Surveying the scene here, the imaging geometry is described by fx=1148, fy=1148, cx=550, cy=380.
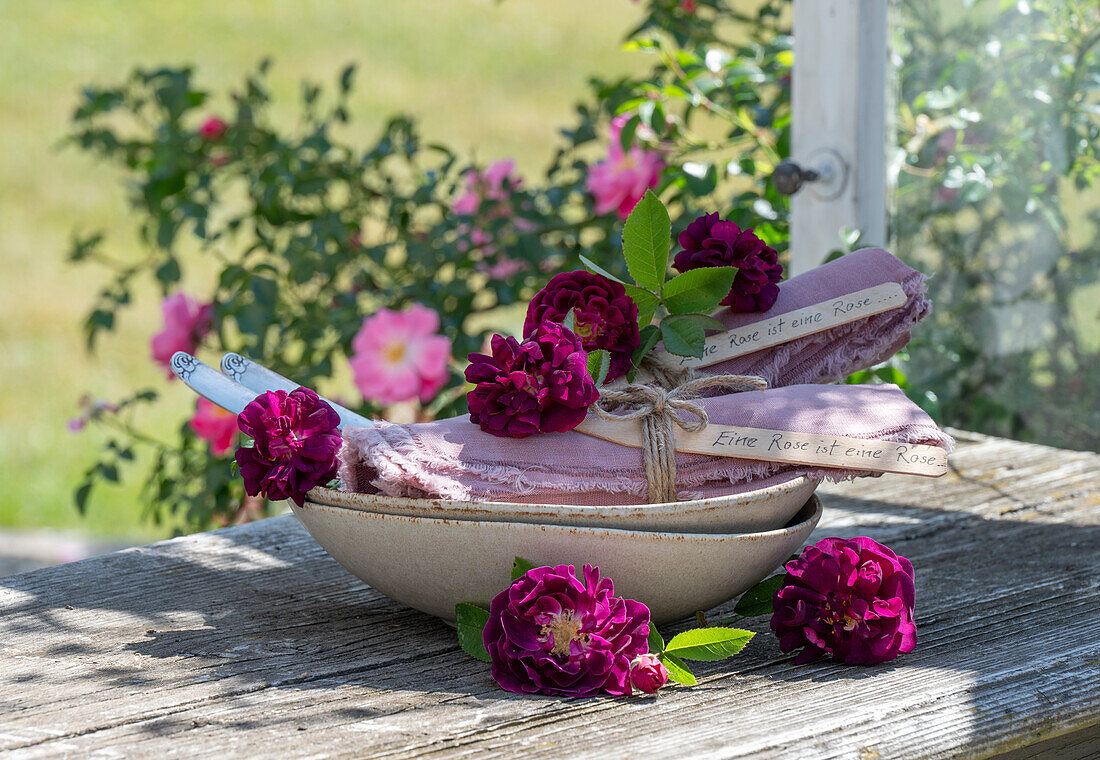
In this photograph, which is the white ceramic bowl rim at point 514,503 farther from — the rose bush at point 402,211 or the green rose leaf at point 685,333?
the rose bush at point 402,211

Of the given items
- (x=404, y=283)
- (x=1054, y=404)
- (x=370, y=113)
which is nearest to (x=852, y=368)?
(x=1054, y=404)

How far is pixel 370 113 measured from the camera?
8.28m

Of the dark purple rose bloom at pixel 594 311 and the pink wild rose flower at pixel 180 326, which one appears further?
the pink wild rose flower at pixel 180 326

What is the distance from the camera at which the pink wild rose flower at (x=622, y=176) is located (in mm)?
2156

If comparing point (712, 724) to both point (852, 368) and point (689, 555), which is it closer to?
point (689, 555)

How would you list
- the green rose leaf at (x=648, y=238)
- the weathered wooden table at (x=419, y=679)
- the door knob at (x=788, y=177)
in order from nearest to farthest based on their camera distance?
the weathered wooden table at (x=419, y=679)
the green rose leaf at (x=648, y=238)
the door knob at (x=788, y=177)

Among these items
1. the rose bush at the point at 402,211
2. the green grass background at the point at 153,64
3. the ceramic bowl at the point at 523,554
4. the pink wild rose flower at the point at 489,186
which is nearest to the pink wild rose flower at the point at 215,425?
the rose bush at the point at 402,211

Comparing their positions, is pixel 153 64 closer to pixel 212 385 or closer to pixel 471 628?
pixel 212 385

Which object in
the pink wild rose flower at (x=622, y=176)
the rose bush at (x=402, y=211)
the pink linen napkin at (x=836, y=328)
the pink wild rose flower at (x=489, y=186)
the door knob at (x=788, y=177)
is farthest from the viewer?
the pink wild rose flower at (x=489, y=186)

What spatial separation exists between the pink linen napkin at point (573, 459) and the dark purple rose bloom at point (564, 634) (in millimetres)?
86

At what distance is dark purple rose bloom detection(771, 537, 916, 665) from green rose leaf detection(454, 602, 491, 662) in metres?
0.25

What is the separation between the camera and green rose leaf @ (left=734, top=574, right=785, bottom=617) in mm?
1026

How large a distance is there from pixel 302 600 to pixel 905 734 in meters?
0.59

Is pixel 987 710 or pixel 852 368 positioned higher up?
pixel 852 368
